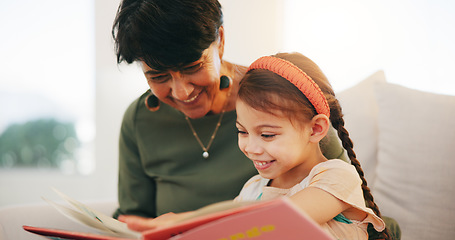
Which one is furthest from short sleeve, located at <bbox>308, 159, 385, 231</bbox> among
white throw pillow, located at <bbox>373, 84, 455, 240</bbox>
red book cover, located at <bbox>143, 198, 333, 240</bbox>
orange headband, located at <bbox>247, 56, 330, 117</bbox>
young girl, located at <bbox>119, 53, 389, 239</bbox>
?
white throw pillow, located at <bbox>373, 84, 455, 240</bbox>

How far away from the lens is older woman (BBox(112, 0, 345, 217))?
85 cm

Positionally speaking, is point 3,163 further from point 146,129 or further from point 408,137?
point 408,137

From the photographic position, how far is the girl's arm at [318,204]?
2.32 ft

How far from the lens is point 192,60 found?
900mm

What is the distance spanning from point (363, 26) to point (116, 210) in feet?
3.10

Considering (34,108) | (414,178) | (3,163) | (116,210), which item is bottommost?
(3,163)

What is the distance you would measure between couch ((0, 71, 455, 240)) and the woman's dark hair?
0.43 meters

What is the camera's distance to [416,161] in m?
1.11

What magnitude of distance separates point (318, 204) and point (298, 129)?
0.15 m

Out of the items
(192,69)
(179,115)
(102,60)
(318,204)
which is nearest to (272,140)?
(318,204)

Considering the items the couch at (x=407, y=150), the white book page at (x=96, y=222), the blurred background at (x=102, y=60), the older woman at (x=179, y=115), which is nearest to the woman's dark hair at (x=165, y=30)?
the older woman at (x=179, y=115)

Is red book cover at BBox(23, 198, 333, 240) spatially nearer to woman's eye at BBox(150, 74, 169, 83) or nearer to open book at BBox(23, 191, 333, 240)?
open book at BBox(23, 191, 333, 240)

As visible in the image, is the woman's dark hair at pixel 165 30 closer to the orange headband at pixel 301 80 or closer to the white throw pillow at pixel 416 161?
the orange headband at pixel 301 80

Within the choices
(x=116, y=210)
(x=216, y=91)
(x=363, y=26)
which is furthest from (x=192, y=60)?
(x=116, y=210)
